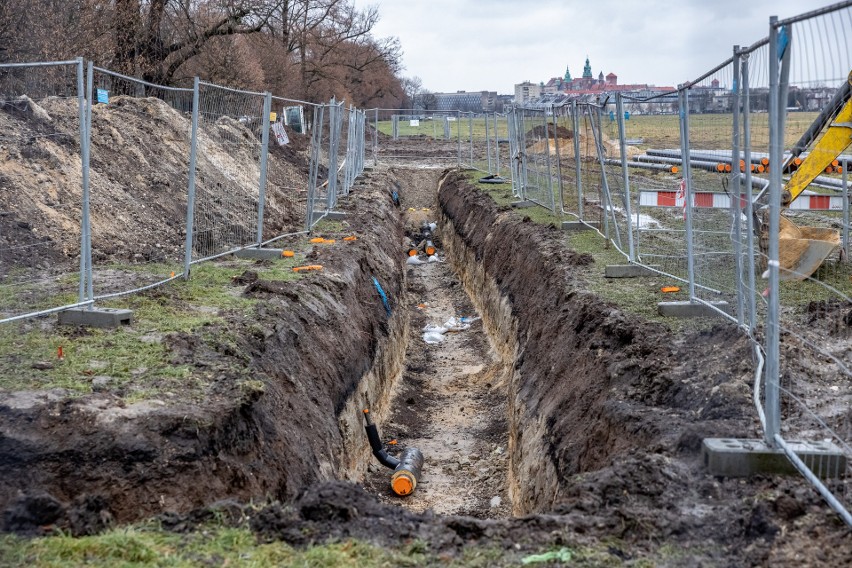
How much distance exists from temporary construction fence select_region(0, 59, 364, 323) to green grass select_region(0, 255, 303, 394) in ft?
0.72

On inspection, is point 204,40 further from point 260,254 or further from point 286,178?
point 260,254

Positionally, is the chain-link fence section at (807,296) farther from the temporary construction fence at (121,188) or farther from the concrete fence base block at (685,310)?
the temporary construction fence at (121,188)

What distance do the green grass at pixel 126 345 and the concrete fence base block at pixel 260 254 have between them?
8.42 ft

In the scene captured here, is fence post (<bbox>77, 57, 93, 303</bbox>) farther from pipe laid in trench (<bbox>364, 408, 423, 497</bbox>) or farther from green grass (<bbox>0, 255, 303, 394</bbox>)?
pipe laid in trench (<bbox>364, 408, 423, 497</bbox>)

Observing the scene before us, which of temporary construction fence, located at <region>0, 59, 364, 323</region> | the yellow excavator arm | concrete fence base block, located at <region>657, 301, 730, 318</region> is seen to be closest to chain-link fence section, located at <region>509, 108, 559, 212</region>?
temporary construction fence, located at <region>0, 59, 364, 323</region>

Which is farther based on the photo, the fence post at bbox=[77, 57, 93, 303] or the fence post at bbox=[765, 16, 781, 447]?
the fence post at bbox=[77, 57, 93, 303]

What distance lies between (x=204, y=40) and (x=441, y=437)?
16.6 meters

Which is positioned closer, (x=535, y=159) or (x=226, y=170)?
(x=226, y=170)

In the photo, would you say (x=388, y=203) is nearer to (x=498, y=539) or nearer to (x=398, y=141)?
(x=498, y=539)

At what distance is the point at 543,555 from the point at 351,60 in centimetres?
4457

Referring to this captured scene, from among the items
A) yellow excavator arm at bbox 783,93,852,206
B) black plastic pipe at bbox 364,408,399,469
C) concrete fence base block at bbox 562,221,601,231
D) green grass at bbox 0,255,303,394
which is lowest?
black plastic pipe at bbox 364,408,399,469

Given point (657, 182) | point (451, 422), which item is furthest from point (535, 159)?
point (451, 422)

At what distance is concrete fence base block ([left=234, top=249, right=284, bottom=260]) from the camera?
12789 millimetres

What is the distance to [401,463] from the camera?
9.73 meters
